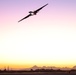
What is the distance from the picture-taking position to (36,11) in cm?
7712

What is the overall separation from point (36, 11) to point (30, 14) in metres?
2.33

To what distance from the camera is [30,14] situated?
75.6 meters
